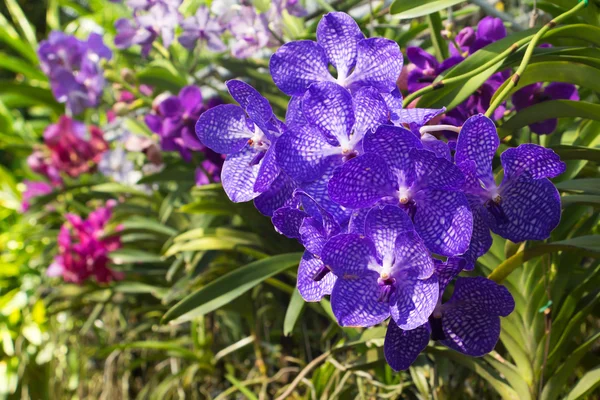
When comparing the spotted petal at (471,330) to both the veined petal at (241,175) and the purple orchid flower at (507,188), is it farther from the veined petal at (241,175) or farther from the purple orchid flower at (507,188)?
the veined petal at (241,175)

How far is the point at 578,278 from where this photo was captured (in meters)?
0.74

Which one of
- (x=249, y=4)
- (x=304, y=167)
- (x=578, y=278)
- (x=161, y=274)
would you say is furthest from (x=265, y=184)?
(x=161, y=274)

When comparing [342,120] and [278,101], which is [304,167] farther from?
[278,101]

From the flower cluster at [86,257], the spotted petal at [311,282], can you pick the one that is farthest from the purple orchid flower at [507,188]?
the flower cluster at [86,257]

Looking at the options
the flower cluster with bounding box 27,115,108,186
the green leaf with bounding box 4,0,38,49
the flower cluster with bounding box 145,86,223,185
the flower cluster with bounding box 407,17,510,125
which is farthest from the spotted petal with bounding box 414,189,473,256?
the green leaf with bounding box 4,0,38,49

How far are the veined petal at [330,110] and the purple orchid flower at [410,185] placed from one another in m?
0.03

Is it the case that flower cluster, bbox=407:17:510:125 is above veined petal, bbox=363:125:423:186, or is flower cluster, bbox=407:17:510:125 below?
below

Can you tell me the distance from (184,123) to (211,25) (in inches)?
7.3

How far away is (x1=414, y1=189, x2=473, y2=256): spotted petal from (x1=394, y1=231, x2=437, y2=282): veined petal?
0.01m

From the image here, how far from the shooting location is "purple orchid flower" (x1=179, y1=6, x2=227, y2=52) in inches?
41.5

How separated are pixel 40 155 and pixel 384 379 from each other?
1.34 metres

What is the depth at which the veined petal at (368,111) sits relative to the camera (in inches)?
16.3

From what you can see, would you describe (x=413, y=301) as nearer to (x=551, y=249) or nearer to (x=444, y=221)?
(x=444, y=221)

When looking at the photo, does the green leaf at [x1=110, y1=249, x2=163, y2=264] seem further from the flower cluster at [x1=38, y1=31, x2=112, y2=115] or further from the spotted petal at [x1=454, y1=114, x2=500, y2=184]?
the spotted petal at [x1=454, y1=114, x2=500, y2=184]
